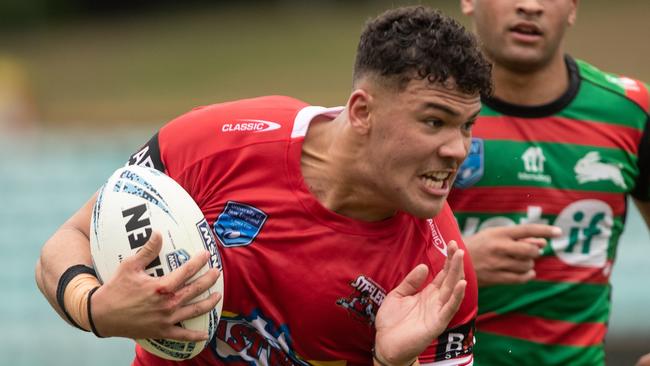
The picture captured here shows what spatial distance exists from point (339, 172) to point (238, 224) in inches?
15.5

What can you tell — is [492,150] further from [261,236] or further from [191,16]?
[191,16]

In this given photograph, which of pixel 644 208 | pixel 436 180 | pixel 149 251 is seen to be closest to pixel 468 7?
pixel 644 208

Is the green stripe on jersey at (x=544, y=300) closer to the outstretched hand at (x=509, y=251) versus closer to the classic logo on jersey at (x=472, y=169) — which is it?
the outstretched hand at (x=509, y=251)

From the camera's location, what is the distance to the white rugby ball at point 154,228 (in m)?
3.96

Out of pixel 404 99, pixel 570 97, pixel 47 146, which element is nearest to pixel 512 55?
pixel 570 97

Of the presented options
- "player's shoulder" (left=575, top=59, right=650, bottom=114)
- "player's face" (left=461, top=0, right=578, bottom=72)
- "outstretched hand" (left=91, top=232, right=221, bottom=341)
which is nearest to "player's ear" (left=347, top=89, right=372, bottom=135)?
"outstretched hand" (left=91, top=232, right=221, bottom=341)

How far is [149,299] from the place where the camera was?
3.80 metres

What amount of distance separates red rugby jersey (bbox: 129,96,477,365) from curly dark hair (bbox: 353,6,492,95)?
425 millimetres

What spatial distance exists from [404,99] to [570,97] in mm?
1633

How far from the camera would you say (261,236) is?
171 inches

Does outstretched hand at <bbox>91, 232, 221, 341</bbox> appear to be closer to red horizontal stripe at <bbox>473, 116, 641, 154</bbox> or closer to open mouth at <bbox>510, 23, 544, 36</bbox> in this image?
red horizontal stripe at <bbox>473, 116, 641, 154</bbox>

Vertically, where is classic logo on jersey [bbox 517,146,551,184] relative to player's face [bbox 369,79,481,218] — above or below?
below

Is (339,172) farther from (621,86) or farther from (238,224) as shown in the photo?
(621,86)

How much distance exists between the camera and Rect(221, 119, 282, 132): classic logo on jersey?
4.39m
